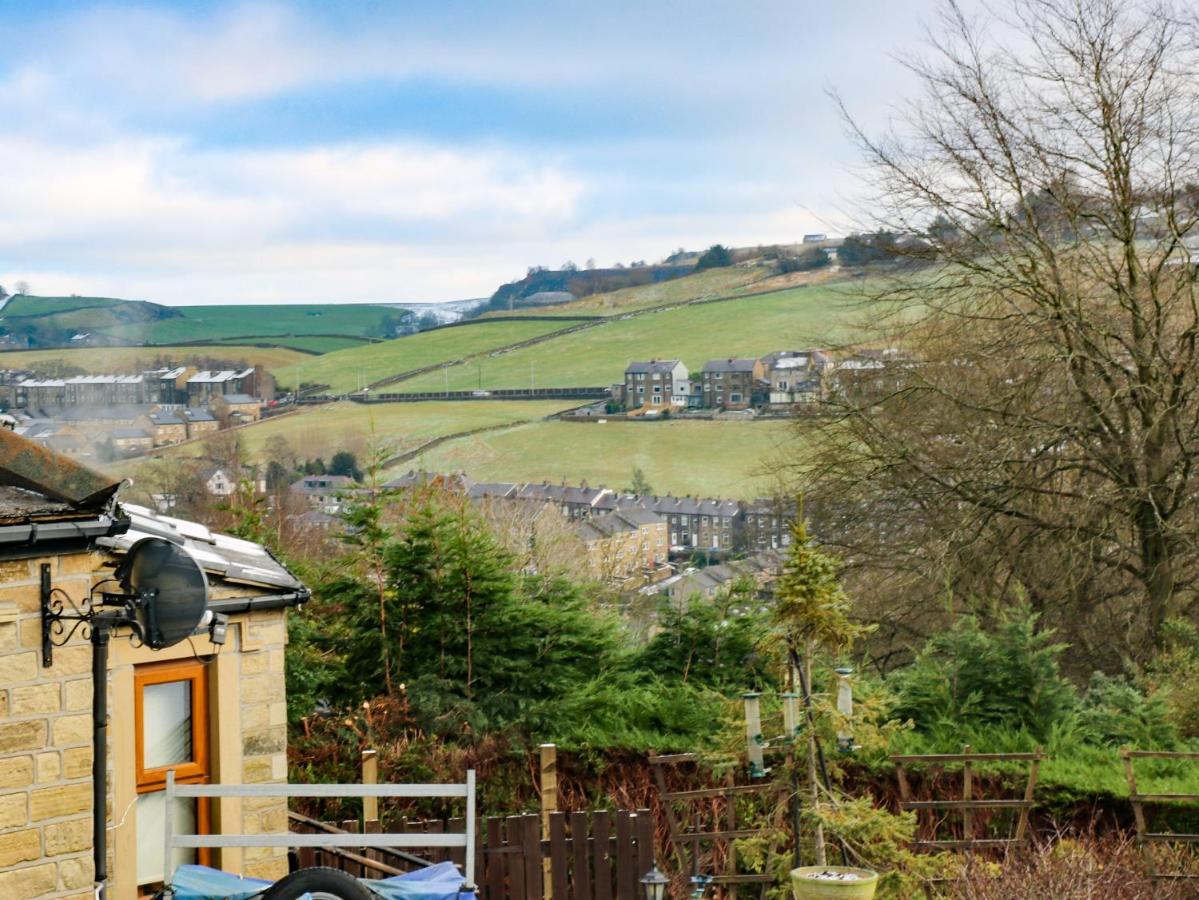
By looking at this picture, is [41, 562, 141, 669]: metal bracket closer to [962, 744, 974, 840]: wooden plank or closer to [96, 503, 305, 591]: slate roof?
[96, 503, 305, 591]: slate roof

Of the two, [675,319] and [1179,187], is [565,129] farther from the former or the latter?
[1179,187]

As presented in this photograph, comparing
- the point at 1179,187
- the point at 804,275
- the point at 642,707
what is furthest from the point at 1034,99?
the point at 804,275

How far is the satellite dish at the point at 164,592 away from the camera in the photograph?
6930mm

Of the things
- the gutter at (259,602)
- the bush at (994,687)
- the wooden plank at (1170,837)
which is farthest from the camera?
the bush at (994,687)

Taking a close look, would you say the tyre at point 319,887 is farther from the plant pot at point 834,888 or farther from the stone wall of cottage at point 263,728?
the plant pot at point 834,888

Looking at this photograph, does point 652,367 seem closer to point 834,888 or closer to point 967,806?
point 967,806

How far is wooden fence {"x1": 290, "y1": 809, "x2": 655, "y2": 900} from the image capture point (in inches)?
424

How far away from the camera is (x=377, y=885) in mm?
7512

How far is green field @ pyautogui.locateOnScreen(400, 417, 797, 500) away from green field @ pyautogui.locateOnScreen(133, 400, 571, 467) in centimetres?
293

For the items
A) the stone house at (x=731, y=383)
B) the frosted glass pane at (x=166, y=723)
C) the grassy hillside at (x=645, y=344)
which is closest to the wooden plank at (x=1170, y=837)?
the frosted glass pane at (x=166, y=723)

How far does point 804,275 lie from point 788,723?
7468 centimetres

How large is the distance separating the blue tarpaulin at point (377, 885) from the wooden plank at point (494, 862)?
2.98 m

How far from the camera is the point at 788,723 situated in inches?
374

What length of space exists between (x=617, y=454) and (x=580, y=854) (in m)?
61.2
